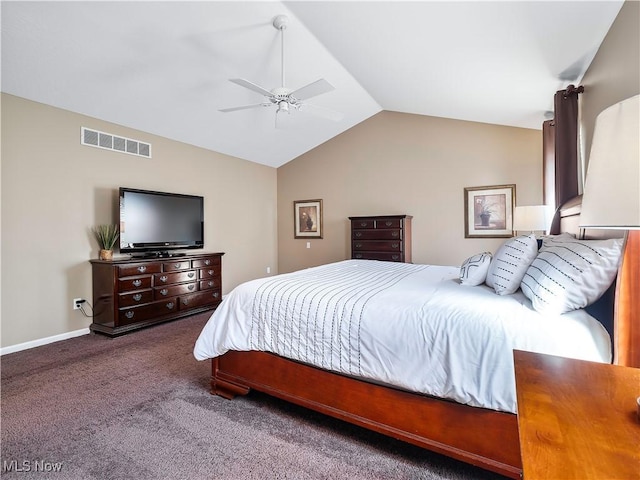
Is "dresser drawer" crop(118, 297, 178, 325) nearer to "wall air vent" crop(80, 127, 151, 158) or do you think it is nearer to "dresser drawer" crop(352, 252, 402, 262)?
"wall air vent" crop(80, 127, 151, 158)

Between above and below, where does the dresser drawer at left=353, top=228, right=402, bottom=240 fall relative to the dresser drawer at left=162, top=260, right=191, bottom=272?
above

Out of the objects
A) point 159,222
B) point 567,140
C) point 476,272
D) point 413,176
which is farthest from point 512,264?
point 159,222

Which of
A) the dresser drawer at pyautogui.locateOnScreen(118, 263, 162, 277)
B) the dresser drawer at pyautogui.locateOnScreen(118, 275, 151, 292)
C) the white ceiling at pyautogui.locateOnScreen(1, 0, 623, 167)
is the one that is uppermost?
the white ceiling at pyautogui.locateOnScreen(1, 0, 623, 167)

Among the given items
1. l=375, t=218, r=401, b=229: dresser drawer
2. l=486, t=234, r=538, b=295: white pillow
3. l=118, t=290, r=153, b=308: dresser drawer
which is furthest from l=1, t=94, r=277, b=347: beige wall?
l=486, t=234, r=538, b=295: white pillow

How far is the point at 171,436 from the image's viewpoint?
1.77m

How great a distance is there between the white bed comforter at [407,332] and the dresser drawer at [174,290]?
207 cm

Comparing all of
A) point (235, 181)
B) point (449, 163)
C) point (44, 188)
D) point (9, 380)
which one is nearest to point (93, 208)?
point (44, 188)

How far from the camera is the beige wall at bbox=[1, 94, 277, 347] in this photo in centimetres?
307

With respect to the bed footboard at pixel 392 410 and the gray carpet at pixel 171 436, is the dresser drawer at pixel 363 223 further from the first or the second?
the bed footboard at pixel 392 410

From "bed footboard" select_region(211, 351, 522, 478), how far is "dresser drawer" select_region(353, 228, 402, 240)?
3.27 m

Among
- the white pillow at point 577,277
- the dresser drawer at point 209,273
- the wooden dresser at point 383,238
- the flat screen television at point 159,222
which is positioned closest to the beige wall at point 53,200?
the flat screen television at point 159,222

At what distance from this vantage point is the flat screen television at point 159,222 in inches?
149

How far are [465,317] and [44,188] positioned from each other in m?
4.12

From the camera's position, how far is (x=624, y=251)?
3.97 ft
